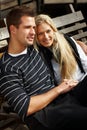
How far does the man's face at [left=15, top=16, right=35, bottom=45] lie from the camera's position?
280 cm

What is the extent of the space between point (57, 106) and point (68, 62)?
1.90 ft

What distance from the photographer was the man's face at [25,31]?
2.80 metres

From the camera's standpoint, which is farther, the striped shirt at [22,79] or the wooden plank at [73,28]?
the wooden plank at [73,28]

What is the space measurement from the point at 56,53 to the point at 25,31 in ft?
1.55

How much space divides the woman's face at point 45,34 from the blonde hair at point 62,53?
0.03m

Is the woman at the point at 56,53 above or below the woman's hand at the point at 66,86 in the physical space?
above

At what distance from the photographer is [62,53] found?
10.4 feet

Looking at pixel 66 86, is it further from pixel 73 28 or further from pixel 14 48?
pixel 73 28

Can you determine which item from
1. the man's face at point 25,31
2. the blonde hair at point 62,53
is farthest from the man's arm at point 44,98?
the man's face at point 25,31

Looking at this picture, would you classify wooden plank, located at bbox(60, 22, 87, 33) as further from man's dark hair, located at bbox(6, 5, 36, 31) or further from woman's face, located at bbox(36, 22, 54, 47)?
man's dark hair, located at bbox(6, 5, 36, 31)

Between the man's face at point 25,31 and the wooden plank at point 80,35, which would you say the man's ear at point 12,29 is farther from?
the wooden plank at point 80,35

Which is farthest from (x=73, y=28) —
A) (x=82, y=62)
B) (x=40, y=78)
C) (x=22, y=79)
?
(x=22, y=79)

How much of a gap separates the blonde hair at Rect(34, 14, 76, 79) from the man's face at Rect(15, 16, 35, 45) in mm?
295

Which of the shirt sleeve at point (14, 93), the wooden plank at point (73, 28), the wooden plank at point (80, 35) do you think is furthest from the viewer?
the wooden plank at point (80, 35)
